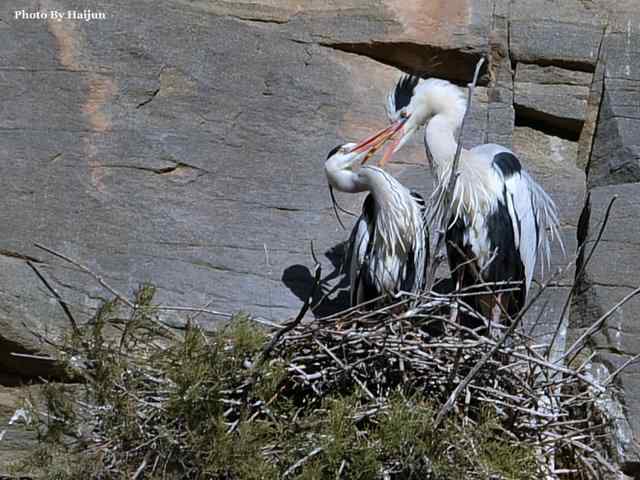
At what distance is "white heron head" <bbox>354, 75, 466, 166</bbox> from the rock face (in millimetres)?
194

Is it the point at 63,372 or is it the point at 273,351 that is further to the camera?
the point at 63,372

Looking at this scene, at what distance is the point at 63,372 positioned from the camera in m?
4.08

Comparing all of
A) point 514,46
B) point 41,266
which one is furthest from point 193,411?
point 514,46

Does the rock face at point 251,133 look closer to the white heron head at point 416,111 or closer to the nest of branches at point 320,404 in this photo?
the white heron head at point 416,111

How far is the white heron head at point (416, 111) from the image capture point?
4.69m

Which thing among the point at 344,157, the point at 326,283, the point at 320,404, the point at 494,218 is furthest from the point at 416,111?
the point at 320,404

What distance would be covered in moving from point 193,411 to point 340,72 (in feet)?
6.45

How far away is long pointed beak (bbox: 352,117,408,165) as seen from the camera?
15.3ft

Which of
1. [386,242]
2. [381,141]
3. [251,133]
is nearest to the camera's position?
[386,242]

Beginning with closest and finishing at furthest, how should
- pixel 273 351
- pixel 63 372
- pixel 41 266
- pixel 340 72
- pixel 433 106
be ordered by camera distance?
pixel 273 351 → pixel 63 372 → pixel 41 266 → pixel 433 106 → pixel 340 72

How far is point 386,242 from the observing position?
14.5 feet

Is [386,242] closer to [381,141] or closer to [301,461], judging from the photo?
[381,141]

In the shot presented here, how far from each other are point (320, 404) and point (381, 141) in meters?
1.26

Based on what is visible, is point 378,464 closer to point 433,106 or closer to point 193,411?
point 193,411
